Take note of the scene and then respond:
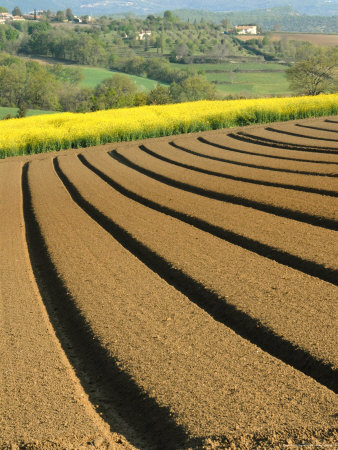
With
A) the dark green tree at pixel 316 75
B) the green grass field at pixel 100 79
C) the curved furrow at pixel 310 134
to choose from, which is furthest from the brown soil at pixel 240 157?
the green grass field at pixel 100 79

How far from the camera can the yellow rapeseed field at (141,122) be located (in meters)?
29.3

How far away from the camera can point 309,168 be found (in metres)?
17.3

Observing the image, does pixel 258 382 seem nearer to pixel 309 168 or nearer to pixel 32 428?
pixel 32 428

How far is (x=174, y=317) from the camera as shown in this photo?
7668mm

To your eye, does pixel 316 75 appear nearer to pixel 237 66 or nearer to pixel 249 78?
pixel 249 78

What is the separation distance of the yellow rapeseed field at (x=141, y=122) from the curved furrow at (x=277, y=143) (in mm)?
4097

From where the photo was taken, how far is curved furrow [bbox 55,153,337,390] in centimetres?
664

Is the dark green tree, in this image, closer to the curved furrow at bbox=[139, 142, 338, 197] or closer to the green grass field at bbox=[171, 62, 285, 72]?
the curved furrow at bbox=[139, 142, 338, 197]

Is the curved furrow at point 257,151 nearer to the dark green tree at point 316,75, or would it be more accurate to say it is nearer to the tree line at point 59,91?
the dark green tree at point 316,75

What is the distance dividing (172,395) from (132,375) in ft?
2.05

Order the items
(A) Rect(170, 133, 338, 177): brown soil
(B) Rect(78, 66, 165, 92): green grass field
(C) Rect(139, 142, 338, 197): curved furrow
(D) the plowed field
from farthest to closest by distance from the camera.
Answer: (B) Rect(78, 66, 165, 92): green grass field → (A) Rect(170, 133, 338, 177): brown soil → (C) Rect(139, 142, 338, 197): curved furrow → (D) the plowed field

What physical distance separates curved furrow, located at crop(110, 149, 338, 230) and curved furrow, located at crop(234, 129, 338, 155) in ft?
16.2

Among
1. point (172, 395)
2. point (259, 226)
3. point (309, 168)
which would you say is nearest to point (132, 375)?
point (172, 395)

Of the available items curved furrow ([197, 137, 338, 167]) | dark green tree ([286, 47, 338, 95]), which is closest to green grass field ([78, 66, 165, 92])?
dark green tree ([286, 47, 338, 95])
